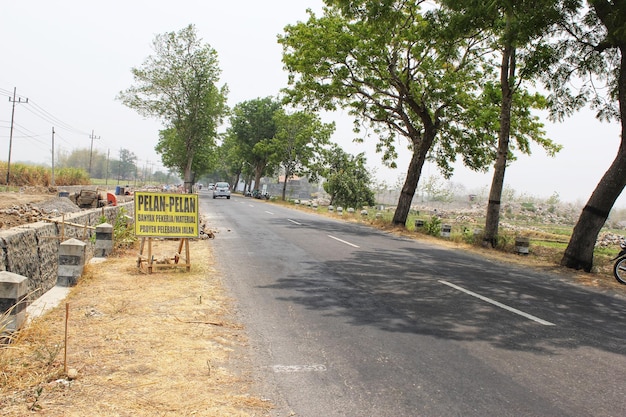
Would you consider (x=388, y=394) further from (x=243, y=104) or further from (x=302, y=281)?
(x=243, y=104)

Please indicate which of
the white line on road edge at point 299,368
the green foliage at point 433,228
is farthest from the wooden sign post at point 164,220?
the green foliage at point 433,228

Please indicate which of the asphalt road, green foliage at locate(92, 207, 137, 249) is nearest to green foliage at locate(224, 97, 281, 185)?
green foliage at locate(92, 207, 137, 249)

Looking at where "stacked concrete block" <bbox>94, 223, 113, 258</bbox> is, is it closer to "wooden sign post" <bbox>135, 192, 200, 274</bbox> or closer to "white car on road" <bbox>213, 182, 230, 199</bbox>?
"wooden sign post" <bbox>135, 192, 200, 274</bbox>

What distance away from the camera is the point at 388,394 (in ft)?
12.1

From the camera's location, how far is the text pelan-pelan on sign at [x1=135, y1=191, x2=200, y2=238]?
8.49 m

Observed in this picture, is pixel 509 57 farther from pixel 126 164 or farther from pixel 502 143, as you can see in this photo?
pixel 126 164

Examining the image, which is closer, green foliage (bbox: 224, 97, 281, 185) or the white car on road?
the white car on road

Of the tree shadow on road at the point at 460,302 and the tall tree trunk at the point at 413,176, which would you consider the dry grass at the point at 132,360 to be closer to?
the tree shadow on road at the point at 460,302

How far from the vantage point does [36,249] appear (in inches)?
273

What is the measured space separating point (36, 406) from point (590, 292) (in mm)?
9286

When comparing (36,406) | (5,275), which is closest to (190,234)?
(5,275)

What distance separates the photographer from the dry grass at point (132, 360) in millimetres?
3334

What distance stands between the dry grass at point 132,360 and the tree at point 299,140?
144 ft

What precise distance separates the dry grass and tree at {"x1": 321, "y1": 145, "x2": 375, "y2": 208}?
3927cm
